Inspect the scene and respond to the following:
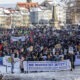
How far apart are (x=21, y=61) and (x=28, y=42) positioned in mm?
5135

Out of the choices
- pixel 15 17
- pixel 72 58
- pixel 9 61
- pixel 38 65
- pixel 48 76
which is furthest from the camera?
pixel 15 17

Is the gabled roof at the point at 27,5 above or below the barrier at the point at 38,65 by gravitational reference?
below

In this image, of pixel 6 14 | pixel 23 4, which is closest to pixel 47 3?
pixel 23 4

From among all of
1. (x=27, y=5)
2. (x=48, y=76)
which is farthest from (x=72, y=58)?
(x=27, y=5)

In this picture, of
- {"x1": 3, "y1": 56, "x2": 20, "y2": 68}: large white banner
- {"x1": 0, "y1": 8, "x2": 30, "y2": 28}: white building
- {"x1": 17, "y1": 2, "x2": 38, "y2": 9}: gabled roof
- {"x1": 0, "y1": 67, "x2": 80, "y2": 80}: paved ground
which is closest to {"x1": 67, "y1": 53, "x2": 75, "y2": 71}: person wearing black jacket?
{"x1": 0, "y1": 67, "x2": 80, "y2": 80}: paved ground

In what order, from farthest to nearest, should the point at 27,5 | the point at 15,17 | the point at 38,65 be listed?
the point at 27,5 → the point at 15,17 → the point at 38,65

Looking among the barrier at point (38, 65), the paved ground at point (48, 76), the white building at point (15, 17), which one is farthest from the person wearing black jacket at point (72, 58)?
the white building at point (15, 17)

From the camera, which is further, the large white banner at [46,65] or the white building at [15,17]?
the white building at [15,17]

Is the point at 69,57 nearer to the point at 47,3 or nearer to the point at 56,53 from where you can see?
the point at 56,53

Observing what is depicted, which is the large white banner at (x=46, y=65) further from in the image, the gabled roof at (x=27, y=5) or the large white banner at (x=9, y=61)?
the gabled roof at (x=27, y=5)

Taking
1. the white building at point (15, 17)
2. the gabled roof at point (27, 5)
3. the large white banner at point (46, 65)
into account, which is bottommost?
the white building at point (15, 17)

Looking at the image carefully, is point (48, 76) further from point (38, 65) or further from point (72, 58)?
point (72, 58)

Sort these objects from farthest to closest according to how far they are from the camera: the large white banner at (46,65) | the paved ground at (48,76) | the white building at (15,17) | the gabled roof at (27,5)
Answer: the gabled roof at (27,5)
the white building at (15,17)
the large white banner at (46,65)
the paved ground at (48,76)

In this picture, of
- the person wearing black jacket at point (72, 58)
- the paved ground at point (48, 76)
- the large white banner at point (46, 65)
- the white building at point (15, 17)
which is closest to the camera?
the paved ground at point (48, 76)
